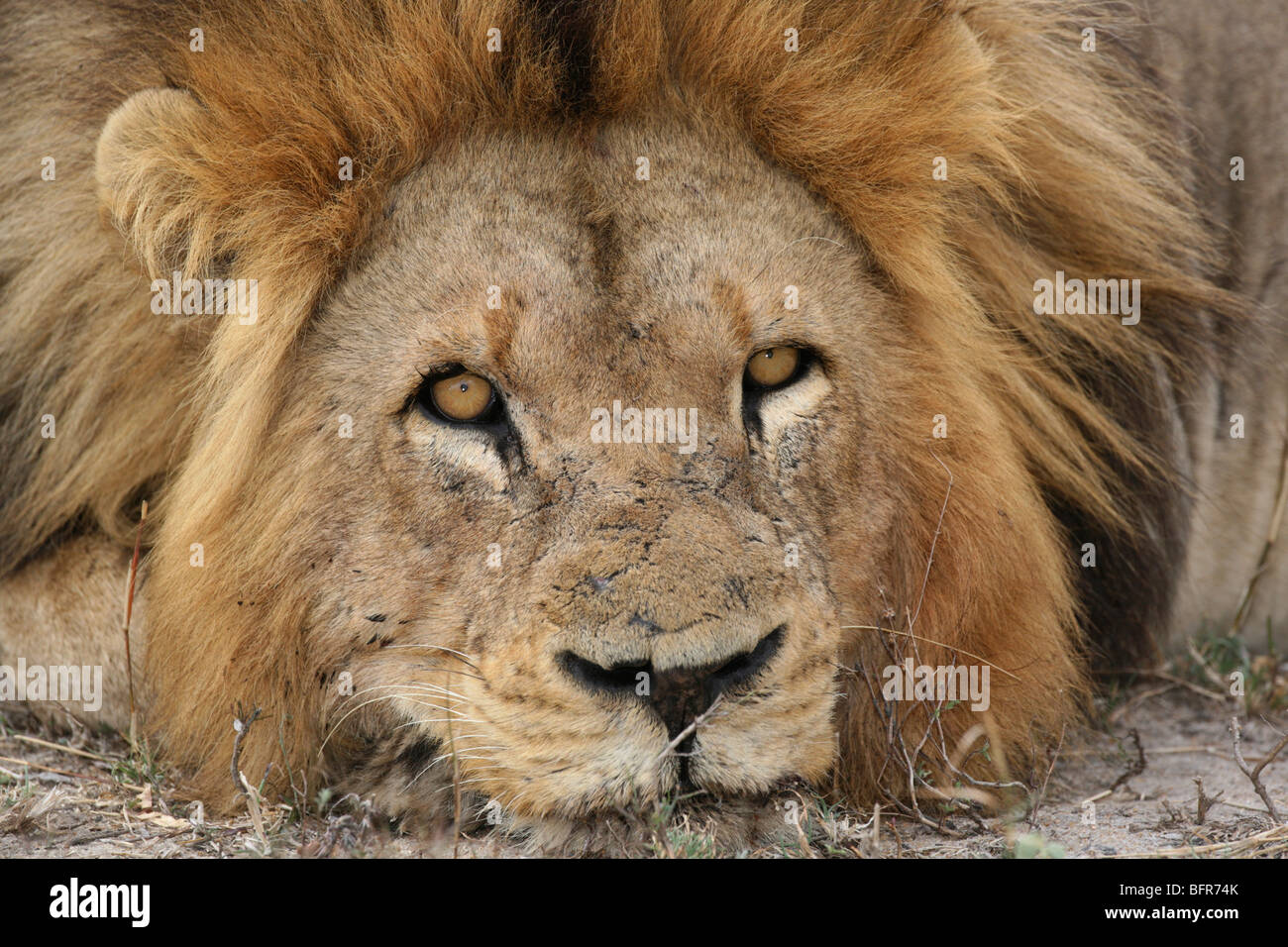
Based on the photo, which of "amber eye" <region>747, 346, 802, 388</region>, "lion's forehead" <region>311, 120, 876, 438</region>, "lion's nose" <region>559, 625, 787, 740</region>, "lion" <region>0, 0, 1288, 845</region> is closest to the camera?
"lion's nose" <region>559, 625, 787, 740</region>

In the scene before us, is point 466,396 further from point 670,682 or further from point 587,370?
point 670,682

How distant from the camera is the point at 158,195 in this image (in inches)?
119

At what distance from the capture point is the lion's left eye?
3.04 m

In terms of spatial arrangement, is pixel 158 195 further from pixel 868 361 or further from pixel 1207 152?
pixel 1207 152

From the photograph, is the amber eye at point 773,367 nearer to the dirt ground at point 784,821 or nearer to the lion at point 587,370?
the lion at point 587,370

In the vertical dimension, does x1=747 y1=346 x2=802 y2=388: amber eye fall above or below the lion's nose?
above

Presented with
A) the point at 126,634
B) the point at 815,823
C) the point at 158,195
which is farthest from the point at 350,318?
the point at 815,823

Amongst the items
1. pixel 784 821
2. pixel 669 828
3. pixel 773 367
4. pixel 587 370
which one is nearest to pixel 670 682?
pixel 669 828

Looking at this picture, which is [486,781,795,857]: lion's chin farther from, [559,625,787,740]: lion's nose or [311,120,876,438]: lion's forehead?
[311,120,876,438]: lion's forehead

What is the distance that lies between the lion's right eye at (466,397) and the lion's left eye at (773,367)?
1.71ft

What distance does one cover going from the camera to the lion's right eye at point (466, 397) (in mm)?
2963

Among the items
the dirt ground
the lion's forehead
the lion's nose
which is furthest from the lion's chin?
the lion's forehead

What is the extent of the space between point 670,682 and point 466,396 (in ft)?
2.49
